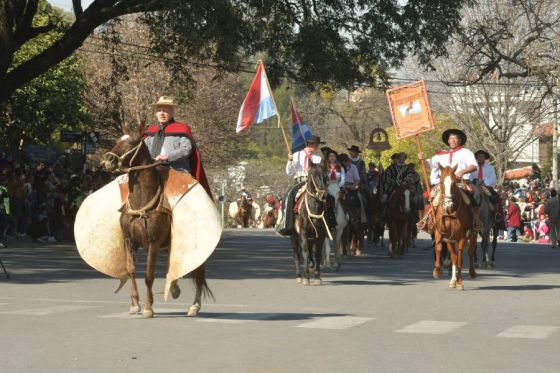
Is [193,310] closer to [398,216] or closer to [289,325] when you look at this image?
[289,325]

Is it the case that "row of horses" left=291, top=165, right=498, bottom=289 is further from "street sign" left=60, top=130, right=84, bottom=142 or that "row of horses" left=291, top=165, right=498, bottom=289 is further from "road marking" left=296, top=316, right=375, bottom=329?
"street sign" left=60, top=130, right=84, bottom=142

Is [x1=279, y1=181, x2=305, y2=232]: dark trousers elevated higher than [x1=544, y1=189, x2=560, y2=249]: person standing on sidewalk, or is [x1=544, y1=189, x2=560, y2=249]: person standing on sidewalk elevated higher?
[x1=544, y1=189, x2=560, y2=249]: person standing on sidewalk

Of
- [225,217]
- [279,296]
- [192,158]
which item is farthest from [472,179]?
[225,217]

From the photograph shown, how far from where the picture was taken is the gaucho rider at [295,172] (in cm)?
2089

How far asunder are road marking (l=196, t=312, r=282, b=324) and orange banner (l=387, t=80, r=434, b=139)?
8.80 metres

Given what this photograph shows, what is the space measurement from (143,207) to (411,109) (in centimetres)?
1009

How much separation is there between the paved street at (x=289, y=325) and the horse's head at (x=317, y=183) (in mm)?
1374

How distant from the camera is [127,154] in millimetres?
13891

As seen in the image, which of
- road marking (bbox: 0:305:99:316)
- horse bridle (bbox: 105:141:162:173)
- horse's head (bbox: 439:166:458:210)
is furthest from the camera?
horse's head (bbox: 439:166:458:210)

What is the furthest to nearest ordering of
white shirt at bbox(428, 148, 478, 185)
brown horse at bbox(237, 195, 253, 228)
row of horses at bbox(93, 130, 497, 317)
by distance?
brown horse at bbox(237, 195, 253, 228)
white shirt at bbox(428, 148, 478, 185)
row of horses at bbox(93, 130, 497, 317)

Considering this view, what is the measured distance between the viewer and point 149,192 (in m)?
14.0

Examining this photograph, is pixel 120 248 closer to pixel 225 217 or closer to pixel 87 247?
pixel 87 247

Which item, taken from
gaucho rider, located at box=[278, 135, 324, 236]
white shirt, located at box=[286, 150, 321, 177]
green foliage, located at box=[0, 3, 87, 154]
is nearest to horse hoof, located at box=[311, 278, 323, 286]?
gaucho rider, located at box=[278, 135, 324, 236]

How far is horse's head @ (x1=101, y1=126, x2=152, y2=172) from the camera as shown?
13.8m
